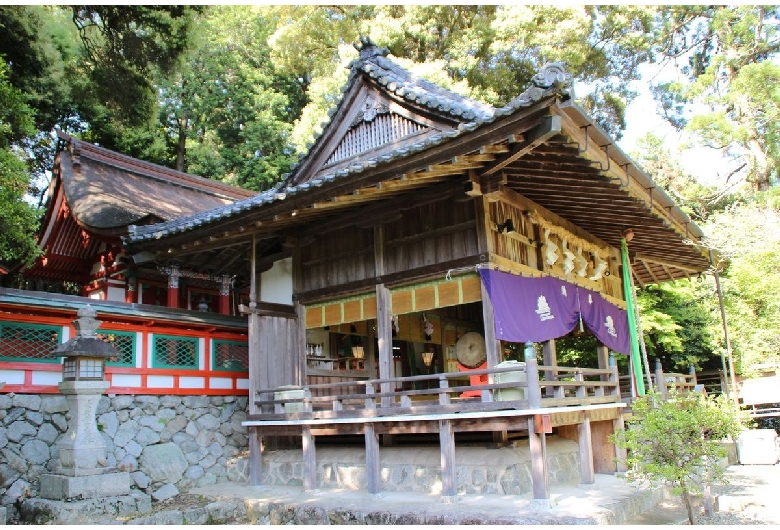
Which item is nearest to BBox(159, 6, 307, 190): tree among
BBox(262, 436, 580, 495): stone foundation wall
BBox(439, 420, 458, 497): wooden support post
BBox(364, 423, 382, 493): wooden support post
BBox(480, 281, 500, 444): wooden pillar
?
BBox(262, 436, 580, 495): stone foundation wall

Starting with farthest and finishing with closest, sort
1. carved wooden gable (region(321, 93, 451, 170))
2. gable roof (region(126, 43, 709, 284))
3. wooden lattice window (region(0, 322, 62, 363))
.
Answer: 1. carved wooden gable (region(321, 93, 451, 170))
2. wooden lattice window (region(0, 322, 62, 363))
3. gable roof (region(126, 43, 709, 284))

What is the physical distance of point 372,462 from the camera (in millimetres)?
9492

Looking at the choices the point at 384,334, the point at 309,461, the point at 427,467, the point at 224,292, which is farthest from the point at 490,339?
the point at 224,292

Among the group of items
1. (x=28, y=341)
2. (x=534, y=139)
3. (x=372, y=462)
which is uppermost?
(x=534, y=139)

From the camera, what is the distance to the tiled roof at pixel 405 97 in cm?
702

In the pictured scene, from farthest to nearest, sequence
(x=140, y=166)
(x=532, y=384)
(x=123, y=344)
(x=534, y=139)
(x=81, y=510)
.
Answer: (x=140, y=166) < (x=123, y=344) < (x=81, y=510) < (x=532, y=384) < (x=534, y=139)

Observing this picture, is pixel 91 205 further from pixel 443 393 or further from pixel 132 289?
pixel 443 393

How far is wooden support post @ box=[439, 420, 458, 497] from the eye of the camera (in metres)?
8.52

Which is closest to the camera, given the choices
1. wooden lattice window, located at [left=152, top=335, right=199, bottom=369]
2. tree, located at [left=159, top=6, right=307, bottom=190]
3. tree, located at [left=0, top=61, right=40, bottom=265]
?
tree, located at [left=0, top=61, right=40, bottom=265]

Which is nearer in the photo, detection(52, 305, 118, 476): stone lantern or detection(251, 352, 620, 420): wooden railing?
detection(251, 352, 620, 420): wooden railing

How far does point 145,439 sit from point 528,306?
715cm

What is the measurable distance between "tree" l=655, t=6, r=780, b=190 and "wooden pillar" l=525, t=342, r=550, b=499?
17532mm

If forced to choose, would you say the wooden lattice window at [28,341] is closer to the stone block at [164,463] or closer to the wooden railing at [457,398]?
the stone block at [164,463]

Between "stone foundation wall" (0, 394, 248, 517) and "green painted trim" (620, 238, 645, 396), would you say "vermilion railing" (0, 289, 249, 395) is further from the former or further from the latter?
"green painted trim" (620, 238, 645, 396)
